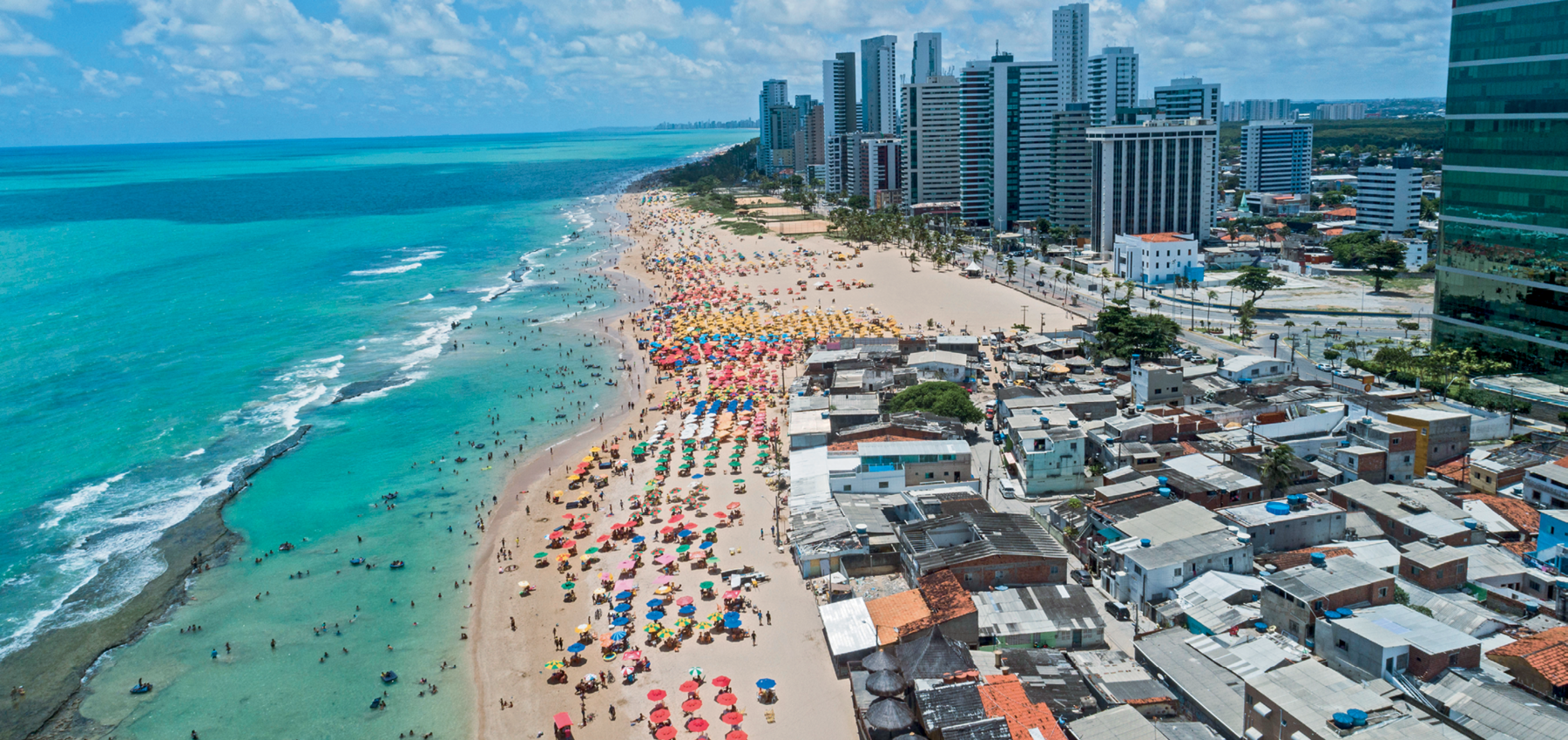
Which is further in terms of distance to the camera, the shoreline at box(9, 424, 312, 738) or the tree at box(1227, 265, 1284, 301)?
the tree at box(1227, 265, 1284, 301)

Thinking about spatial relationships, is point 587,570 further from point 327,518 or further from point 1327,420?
point 1327,420

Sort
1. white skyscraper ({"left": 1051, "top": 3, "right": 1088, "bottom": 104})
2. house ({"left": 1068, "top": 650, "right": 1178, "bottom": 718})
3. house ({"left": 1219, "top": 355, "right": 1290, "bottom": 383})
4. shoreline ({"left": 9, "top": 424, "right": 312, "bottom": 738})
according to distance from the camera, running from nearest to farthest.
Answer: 1. house ({"left": 1068, "top": 650, "right": 1178, "bottom": 718})
2. shoreline ({"left": 9, "top": 424, "right": 312, "bottom": 738})
3. house ({"left": 1219, "top": 355, "right": 1290, "bottom": 383})
4. white skyscraper ({"left": 1051, "top": 3, "right": 1088, "bottom": 104})

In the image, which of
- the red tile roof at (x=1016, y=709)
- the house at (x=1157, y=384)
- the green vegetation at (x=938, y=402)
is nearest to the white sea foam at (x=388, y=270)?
the green vegetation at (x=938, y=402)

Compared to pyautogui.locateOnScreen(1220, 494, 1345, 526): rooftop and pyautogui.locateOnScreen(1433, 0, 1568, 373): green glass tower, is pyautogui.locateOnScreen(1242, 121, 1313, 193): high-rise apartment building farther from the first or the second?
pyautogui.locateOnScreen(1220, 494, 1345, 526): rooftop

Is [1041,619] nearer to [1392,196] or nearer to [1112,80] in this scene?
[1392,196]

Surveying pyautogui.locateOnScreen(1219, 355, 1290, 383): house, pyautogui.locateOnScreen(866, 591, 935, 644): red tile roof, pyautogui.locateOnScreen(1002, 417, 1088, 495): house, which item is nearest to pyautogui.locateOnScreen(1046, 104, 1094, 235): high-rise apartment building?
pyautogui.locateOnScreen(1219, 355, 1290, 383): house

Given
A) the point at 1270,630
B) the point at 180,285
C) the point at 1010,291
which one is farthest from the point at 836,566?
the point at 180,285

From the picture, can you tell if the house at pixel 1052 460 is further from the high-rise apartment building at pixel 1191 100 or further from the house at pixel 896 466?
the high-rise apartment building at pixel 1191 100
